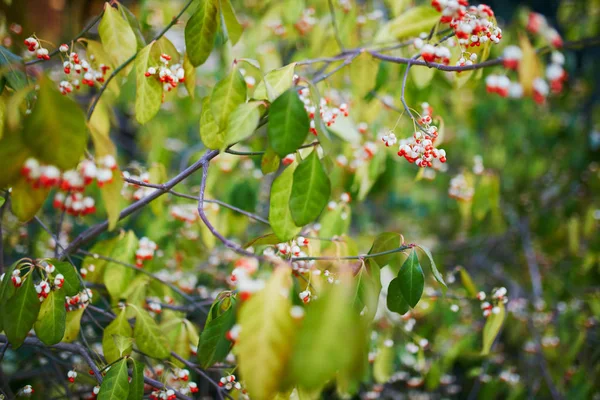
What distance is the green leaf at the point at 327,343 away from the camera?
25.4 inches

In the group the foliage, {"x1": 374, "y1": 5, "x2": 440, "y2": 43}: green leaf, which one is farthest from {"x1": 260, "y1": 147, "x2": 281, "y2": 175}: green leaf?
{"x1": 374, "y1": 5, "x2": 440, "y2": 43}: green leaf

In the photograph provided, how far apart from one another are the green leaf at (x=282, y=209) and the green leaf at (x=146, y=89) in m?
0.51

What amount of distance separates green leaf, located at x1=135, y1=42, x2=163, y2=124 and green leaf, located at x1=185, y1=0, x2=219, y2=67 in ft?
0.54

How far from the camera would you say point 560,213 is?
130 inches

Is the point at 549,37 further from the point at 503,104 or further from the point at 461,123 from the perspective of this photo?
the point at 461,123

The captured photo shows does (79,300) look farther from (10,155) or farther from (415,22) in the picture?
(415,22)

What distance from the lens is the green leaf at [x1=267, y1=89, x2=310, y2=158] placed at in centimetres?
92

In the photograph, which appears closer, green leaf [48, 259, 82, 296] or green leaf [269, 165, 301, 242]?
green leaf [269, 165, 301, 242]

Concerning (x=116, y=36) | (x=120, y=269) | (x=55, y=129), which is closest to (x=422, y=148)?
(x=55, y=129)

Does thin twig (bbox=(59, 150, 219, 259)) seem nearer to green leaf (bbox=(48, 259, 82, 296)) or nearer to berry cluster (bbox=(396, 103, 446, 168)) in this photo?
green leaf (bbox=(48, 259, 82, 296))

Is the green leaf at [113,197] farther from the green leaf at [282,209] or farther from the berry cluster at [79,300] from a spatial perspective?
the berry cluster at [79,300]

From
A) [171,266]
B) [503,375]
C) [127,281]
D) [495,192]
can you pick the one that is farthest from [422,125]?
[171,266]

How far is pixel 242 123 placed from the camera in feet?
3.20

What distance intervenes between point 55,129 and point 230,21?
2.41 feet
